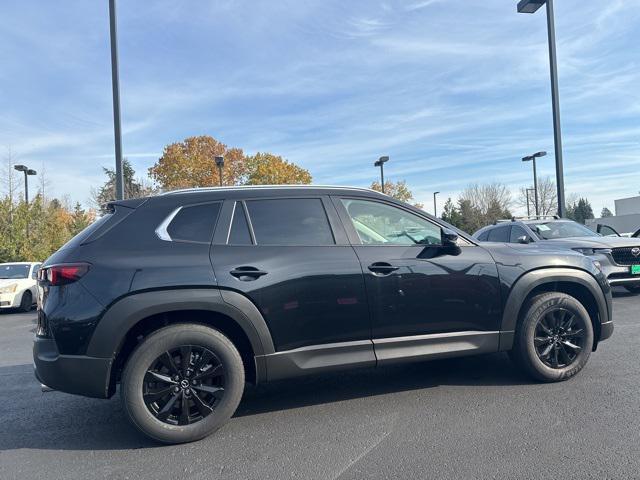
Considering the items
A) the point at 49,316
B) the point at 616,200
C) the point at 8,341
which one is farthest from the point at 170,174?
the point at 616,200

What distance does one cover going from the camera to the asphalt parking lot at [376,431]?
3137 millimetres

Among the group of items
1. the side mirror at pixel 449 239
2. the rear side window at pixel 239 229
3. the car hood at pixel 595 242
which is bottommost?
the car hood at pixel 595 242

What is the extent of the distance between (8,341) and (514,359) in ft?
26.3

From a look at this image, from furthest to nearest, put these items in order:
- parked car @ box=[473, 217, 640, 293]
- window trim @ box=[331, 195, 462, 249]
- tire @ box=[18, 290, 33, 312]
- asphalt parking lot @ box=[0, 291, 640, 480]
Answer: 1. tire @ box=[18, 290, 33, 312]
2. parked car @ box=[473, 217, 640, 293]
3. window trim @ box=[331, 195, 462, 249]
4. asphalt parking lot @ box=[0, 291, 640, 480]

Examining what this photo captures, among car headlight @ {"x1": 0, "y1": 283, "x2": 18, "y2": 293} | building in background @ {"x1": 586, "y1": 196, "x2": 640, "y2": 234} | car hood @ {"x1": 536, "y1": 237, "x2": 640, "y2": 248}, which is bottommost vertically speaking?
car headlight @ {"x1": 0, "y1": 283, "x2": 18, "y2": 293}

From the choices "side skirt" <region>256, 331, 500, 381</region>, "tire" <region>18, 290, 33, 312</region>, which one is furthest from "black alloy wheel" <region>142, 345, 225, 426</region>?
"tire" <region>18, 290, 33, 312</region>

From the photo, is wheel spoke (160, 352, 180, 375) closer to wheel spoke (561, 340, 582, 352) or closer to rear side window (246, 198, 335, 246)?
rear side window (246, 198, 335, 246)

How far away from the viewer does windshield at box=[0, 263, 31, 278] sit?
540 inches

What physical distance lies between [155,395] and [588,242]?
8.80 metres

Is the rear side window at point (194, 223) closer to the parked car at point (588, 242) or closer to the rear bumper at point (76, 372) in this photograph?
the rear bumper at point (76, 372)

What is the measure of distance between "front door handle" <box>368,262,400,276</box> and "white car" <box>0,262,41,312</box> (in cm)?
1137

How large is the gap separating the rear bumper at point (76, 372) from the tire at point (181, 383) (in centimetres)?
15

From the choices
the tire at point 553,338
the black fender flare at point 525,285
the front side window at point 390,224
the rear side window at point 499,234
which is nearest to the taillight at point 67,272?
the front side window at point 390,224

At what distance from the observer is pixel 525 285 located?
439 cm
